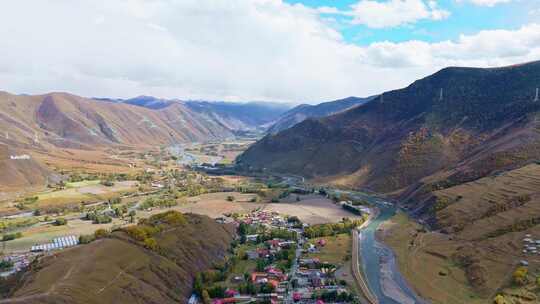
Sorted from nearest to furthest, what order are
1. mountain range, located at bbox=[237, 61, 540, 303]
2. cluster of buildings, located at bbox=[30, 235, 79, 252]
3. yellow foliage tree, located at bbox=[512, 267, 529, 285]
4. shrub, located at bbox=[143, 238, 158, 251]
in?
yellow foliage tree, located at bbox=[512, 267, 529, 285] < shrub, located at bbox=[143, 238, 158, 251] < mountain range, located at bbox=[237, 61, 540, 303] < cluster of buildings, located at bbox=[30, 235, 79, 252]

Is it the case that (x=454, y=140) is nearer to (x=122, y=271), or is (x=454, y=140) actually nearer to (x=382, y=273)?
(x=382, y=273)

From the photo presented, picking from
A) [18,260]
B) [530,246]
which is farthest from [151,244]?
[530,246]

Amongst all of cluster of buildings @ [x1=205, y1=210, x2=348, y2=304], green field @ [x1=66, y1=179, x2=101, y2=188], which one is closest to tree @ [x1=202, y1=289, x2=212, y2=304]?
cluster of buildings @ [x1=205, y1=210, x2=348, y2=304]

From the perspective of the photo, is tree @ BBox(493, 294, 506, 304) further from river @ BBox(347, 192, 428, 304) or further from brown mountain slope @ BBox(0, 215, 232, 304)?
brown mountain slope @ BBox(0, 215, 232, 304)

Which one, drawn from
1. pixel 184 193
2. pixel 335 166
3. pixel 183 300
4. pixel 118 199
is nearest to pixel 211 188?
pixel 184 193

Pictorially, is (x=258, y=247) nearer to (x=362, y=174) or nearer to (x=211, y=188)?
(x=211, y=188)

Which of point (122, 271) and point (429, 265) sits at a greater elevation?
point (122, 271)
